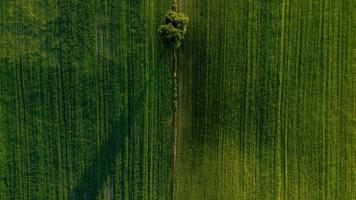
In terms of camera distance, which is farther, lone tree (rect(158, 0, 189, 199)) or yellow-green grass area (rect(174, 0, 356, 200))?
yellow-green grass area (rect(174, 0, 356, 200))

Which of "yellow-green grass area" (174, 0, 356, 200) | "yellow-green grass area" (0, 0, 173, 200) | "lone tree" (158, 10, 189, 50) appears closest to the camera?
"lone tree" (158, 10, 189, 50)

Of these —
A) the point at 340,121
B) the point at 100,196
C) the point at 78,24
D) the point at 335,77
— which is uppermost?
the point at 78,24

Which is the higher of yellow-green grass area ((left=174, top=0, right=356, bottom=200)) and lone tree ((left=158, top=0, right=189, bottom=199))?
lone tree ((left=158, top=0, right=189, bottom=199))

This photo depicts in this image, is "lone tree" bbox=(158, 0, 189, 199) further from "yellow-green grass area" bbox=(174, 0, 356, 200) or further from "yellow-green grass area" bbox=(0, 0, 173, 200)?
"yellow-green grass area" bbox=(0, 0, 173, 200)

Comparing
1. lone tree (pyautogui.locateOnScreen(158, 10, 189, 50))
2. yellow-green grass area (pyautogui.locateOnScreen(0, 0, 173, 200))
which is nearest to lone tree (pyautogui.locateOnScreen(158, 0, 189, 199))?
lone tree (pyautogui.locateOnScreen(158, 10, 189, 50))

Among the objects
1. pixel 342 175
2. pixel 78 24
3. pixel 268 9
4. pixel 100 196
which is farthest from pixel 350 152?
pixel 78 24

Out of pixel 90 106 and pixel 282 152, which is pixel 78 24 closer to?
pixel 90 106

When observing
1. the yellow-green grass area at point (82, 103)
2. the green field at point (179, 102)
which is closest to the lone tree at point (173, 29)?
the green field at point (179, 102)
